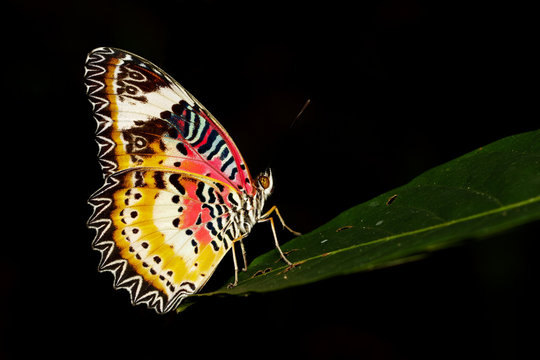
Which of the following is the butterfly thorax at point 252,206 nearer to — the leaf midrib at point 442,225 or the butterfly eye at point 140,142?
the butterfly eye at point 140,142

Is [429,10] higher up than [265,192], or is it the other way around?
[429,10]

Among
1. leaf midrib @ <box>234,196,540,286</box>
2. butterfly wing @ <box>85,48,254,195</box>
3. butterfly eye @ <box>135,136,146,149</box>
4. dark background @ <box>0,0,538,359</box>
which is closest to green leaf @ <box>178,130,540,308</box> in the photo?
leaf midrib @ <box>234,196,540,286</box>

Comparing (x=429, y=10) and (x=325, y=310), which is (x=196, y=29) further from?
(x=325, y=310)

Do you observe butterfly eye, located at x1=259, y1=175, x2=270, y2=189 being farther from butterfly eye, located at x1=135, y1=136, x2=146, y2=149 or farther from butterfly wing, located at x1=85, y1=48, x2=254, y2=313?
butterfly eye, located at x1=135, y1=136, x2=146, y2=149

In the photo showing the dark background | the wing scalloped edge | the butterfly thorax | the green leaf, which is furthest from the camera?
the dark background

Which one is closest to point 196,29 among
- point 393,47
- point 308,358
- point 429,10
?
point 393,47

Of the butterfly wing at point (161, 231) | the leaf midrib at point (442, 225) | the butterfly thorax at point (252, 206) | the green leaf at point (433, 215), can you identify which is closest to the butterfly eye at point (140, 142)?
the butterfly wing at point (161, 231)

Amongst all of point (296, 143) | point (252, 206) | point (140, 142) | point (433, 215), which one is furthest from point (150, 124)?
point (296, 143)
